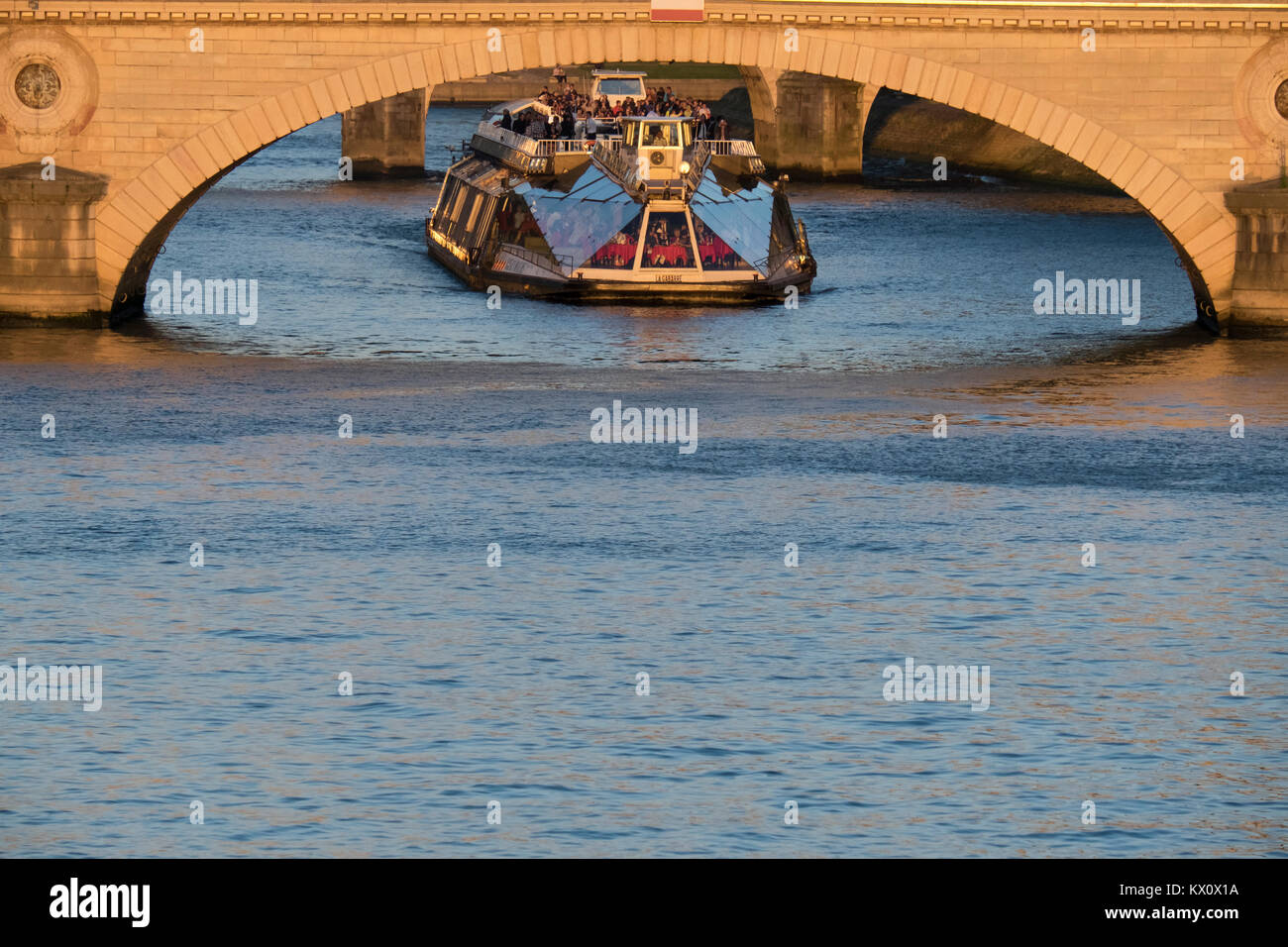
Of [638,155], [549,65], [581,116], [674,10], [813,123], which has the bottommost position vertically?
[638,155]

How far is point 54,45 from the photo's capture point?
57.5 metres

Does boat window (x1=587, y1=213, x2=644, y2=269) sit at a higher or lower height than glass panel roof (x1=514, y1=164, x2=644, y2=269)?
lower

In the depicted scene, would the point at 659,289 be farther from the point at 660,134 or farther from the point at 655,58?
the point at 655,58

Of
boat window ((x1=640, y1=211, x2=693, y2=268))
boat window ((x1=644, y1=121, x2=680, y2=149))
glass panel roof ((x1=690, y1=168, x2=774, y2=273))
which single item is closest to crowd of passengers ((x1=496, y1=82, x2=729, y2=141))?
boat window ((x1=644, y1=121, x2=680, y2=149))

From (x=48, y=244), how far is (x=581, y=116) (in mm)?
30898

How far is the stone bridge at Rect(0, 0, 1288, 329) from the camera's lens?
56.9 metres

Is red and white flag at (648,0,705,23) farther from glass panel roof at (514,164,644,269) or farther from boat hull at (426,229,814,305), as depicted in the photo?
glass panel roof at (514,164,644,269)

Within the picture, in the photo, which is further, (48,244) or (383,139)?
(383,139)

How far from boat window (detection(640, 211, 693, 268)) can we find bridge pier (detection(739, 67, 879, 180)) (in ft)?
152

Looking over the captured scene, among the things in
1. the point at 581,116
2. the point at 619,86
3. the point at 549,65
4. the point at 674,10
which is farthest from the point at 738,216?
the point at 619,86

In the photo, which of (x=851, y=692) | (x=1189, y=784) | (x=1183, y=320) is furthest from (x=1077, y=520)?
(x=1183, y=320)

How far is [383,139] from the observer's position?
119000 millimetres
